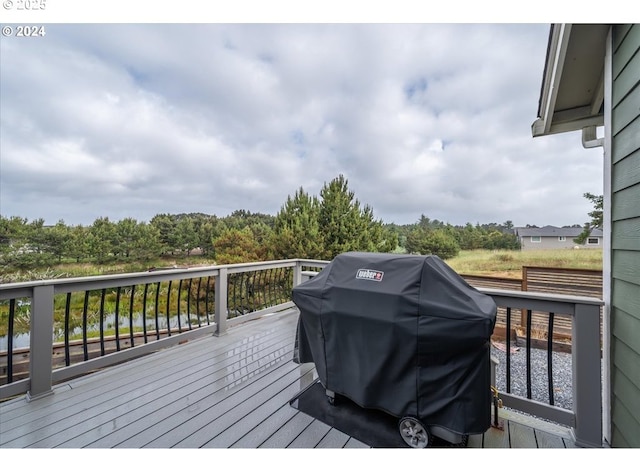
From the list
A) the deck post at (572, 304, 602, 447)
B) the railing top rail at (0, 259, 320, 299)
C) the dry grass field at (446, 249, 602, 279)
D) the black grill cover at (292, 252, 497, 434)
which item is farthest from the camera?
the dry grass field at (446, 249, 602, 279)

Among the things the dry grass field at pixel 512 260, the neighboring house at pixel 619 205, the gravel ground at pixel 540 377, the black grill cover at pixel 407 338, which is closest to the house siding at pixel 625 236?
the neighboring house at pixel 619 205

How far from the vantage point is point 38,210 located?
41.8ft

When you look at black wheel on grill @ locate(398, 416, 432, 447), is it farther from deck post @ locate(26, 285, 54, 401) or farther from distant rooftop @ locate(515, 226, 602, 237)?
distant rooftop @ locate(515, 226, 602, 237)

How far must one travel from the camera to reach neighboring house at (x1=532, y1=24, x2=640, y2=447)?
147 centimetres

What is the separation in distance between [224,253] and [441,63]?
13.1 metres

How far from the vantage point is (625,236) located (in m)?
1.59

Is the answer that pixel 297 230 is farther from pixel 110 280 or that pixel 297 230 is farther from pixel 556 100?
pixel 556 100

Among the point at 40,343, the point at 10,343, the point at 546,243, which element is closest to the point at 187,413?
the point at 40,343

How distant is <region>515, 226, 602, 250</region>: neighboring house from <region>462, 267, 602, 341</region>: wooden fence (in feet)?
18.7

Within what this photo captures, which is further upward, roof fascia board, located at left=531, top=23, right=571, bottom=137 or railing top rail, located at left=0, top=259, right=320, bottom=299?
roof fascia board, located at left=531, top=23, right=571, bottom=137

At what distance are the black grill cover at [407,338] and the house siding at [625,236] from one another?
2.44 feet

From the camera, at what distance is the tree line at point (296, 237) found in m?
11.7

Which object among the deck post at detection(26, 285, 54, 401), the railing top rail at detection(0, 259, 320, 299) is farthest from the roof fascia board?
the deck post at detection(26, 285, 54, 401)
